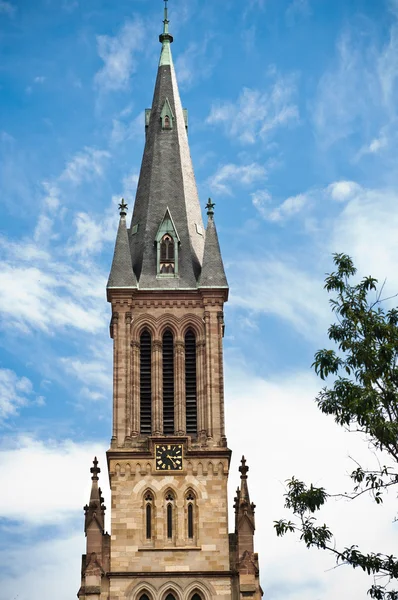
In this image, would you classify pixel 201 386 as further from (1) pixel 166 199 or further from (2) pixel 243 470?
(1) pixel 166 199

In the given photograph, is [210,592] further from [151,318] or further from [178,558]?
[151,318]

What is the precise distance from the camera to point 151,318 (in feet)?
207

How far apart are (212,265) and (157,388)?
7.13 meters

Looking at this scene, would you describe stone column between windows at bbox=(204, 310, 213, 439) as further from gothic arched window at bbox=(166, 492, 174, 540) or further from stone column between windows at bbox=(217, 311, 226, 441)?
gothic arched window at bbox=(166, 492, 174, 540)

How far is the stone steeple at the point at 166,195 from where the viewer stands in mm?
64938

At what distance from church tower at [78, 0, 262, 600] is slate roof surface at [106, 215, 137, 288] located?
58mm

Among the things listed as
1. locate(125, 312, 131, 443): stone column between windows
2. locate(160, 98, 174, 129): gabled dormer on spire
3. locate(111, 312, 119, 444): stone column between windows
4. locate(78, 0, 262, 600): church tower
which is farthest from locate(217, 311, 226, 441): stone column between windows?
locate(160, 98, 174, 129): gabled dormer on spire

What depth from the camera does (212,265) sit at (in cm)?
6438

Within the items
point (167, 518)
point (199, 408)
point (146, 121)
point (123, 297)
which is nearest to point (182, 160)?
point (146, 121)

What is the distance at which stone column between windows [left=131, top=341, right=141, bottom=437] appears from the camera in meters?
60.4

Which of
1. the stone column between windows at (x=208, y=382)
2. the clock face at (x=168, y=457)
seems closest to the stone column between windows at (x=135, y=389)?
the clock face at (x=168, y=457)

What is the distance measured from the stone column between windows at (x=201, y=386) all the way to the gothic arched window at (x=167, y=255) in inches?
171

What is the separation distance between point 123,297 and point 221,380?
6296mm

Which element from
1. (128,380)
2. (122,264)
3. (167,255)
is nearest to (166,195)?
(167,255)
